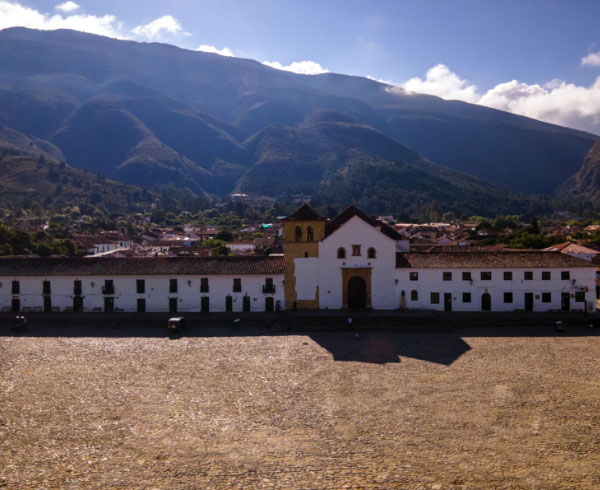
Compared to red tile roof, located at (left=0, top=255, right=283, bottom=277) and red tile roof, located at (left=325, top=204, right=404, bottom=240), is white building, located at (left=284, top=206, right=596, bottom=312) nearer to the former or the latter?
red tile roof, located at (left=325, top=204, right=404, bottom=240)

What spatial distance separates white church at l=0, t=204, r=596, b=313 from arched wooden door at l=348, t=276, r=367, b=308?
75mm

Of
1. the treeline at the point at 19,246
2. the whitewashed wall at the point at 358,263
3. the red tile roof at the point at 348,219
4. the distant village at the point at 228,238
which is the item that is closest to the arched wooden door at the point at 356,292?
the whitewashed wall at the point at 358,263

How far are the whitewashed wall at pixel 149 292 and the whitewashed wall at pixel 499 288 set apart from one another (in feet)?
35.5

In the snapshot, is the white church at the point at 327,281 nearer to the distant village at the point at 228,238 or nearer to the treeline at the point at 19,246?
the distant village at the point at 228,238

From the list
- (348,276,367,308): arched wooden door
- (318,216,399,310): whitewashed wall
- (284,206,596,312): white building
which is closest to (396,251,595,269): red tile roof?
(284,206,596,312): white building

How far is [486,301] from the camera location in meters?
37.7

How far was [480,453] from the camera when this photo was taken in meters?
16.7

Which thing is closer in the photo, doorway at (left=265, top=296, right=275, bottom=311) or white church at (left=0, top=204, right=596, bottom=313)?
white church at (left=0, top=204, right=596, bottom=313)

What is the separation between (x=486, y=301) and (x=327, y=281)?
38.7 ft

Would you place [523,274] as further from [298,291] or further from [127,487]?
[127,487]

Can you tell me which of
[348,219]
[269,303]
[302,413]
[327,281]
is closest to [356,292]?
[327,281]

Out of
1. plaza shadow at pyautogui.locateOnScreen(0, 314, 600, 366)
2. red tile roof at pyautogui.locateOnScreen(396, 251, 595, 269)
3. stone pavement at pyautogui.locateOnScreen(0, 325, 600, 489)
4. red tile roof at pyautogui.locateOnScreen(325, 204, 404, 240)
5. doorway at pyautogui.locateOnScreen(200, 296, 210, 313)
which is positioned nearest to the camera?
stone pavement at pyautogui.locateOnScreen(0, 325, 600, 489)

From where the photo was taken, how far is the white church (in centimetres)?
3750

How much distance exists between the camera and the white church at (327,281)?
1476 inches
